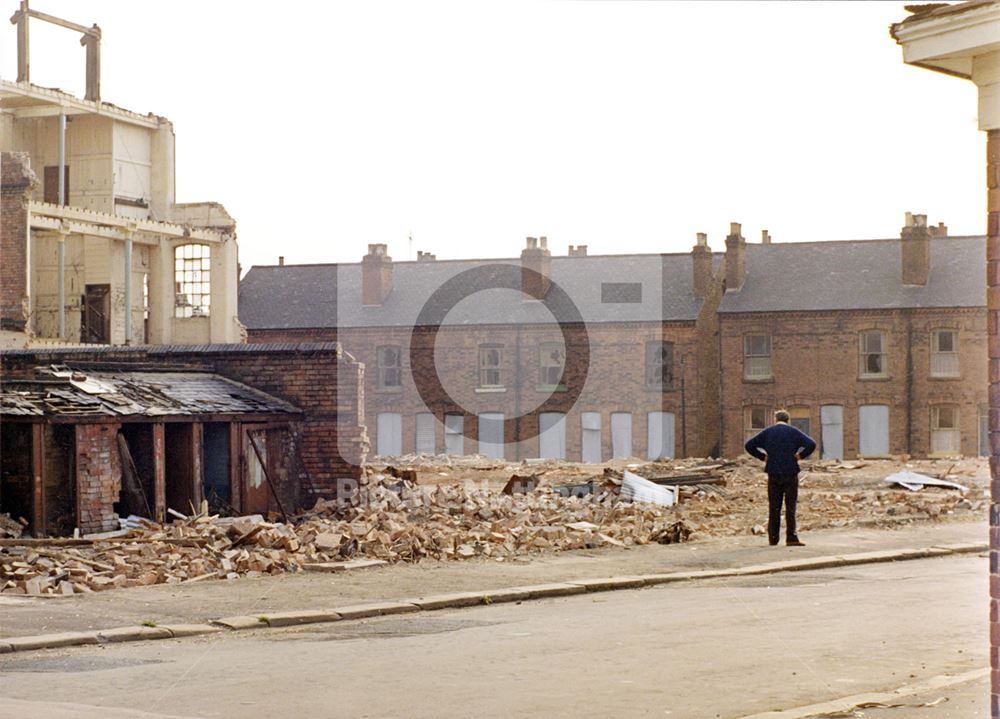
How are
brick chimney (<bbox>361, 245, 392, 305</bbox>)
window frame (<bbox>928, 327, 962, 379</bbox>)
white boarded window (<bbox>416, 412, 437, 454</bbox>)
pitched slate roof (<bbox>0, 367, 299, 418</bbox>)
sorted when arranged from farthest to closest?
brick chimney (<bbox>361, 245, 392, 305</bbox>), white boarded window (<bbox>416, 412, 437, 454</bbox>), window frame (<bbox>928, 327, 962, 379</bbox>), pitched slate roof (<bbox>0, 367, 299, 418</bbox>)

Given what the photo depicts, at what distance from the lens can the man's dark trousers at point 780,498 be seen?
684 inches

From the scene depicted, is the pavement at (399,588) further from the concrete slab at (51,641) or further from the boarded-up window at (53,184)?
the boarded-up window at (53,184)

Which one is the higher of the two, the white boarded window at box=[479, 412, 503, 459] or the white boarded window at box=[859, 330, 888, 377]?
the white boarded window at box=[859, 330, 888, 377]

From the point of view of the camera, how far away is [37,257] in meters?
43.4

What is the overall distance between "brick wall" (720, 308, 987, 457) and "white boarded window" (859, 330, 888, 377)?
0.22m

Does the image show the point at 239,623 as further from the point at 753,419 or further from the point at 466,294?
the point at 466,294

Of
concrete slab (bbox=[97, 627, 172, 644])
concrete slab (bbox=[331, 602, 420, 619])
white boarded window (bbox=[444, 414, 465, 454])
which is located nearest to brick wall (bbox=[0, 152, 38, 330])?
white boarded window (bbox=[444, 414, 465, 454])

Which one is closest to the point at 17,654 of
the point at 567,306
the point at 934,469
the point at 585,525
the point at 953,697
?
the point at 953,697

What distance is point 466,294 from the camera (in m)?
56.1

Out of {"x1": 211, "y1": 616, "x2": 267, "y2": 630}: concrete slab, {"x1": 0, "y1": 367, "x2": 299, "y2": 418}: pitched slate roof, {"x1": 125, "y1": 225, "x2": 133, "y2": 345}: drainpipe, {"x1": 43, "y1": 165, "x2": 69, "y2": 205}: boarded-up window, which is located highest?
{"x1": 43, "y1": 165, "x2": 69, "y2": 205}: boarded-up window

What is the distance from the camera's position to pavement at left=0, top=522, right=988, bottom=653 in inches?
456

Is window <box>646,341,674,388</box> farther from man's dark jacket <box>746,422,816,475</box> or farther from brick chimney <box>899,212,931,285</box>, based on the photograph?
man's dark jacket <box>746,422,816,475</box>

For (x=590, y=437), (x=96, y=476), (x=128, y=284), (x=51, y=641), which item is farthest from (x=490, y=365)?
(x=51, y=641)

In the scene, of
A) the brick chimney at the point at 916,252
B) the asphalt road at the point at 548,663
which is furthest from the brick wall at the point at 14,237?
the brick chimney at the point at 916,252
